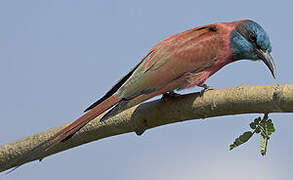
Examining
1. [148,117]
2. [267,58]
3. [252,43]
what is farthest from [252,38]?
[148,117]

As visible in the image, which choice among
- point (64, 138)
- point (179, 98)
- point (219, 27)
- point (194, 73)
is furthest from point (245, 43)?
point (64, 138)

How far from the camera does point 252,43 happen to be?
17.9ft

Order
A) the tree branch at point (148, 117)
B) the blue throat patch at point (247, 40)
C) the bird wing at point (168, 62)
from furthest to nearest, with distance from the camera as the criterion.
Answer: the blue throat patch at point (247, 40), the bird wing at point (168, 62), the tree branch at point (148, 117)

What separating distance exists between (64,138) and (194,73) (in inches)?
61.3

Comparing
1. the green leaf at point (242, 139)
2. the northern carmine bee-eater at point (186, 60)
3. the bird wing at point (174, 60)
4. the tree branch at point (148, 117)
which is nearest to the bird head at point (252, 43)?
the northern carmine bee-eater at point (186, 60)

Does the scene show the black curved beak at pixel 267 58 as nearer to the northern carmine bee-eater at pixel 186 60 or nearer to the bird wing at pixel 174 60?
the northern carmine bee-eater at pixel 186 60

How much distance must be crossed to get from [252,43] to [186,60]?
3.20 ft

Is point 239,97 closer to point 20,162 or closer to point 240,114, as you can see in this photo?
point 240,114

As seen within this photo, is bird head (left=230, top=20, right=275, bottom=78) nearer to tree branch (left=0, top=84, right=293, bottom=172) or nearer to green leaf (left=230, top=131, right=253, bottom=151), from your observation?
tree branch (left=0, top=84, right=293, bottom=172)

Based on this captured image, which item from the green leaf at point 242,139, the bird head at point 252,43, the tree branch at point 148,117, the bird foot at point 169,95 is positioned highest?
the bird head at point 252,43

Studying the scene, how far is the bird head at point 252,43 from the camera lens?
536 centimetres

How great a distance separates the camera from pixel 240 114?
3.49m

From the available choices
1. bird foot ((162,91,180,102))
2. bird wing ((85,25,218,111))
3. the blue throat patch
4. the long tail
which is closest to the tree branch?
the long tail

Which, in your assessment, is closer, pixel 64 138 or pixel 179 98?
pixel 64 138
